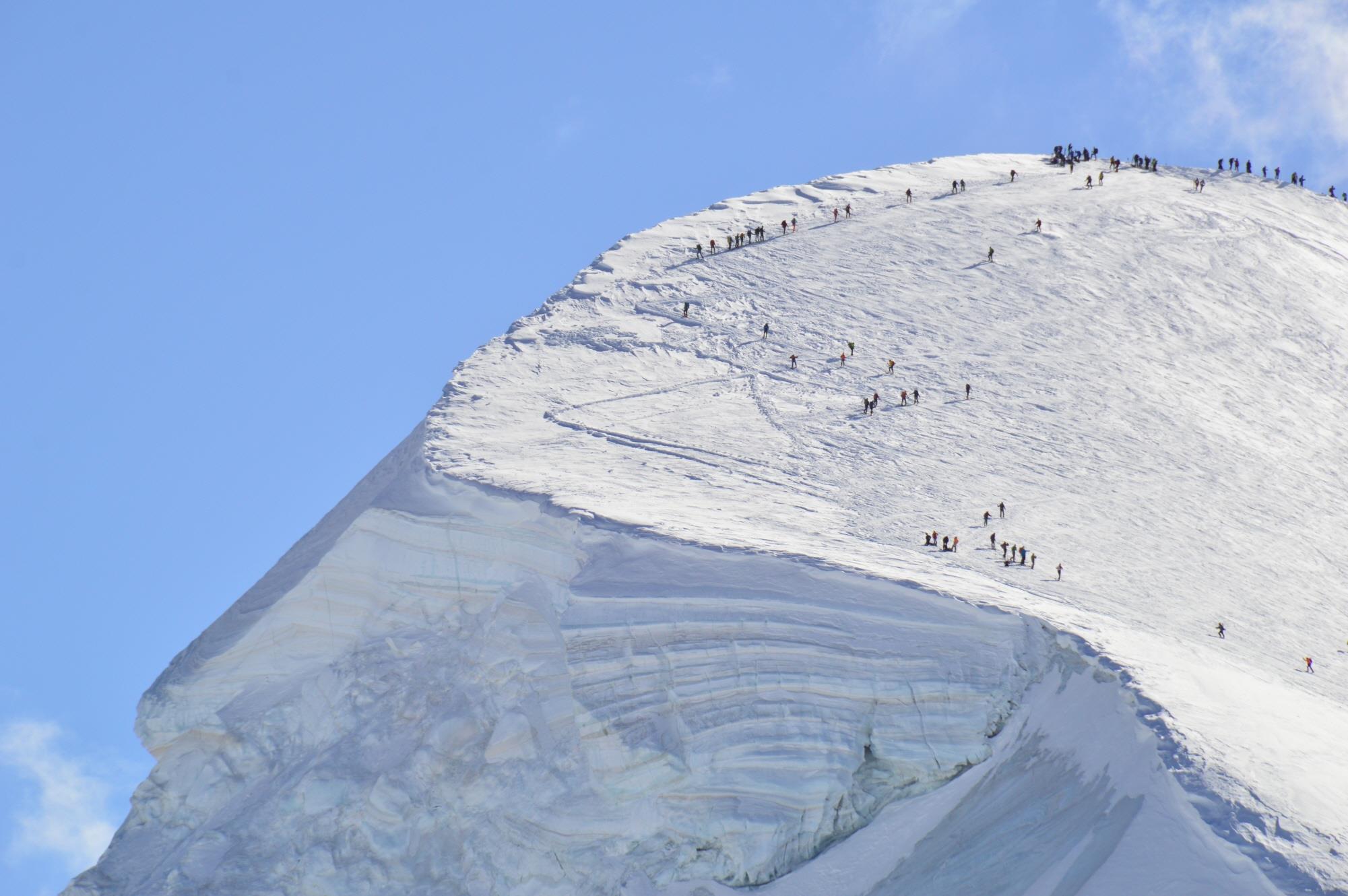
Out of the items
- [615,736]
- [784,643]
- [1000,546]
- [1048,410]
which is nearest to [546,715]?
[615,736]

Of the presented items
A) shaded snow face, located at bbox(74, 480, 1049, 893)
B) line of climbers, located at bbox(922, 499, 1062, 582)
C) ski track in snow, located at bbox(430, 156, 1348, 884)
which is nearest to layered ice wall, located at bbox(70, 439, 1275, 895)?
shaded snow face, located at bbox(74, 480, 1049, 893)

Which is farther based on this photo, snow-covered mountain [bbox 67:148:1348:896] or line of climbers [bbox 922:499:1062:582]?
line of climbers [bbox 922:499:1062:582]

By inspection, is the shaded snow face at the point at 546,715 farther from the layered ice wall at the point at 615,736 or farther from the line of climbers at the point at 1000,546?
the line of climbers at the point at 1000,546

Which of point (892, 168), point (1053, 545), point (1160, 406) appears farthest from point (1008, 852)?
point (892, 168)

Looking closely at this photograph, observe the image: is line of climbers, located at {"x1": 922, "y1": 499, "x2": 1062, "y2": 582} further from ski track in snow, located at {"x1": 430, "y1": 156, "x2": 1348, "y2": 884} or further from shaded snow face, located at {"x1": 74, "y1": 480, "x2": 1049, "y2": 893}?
shaded snow face, located at {"x1": 74, "y1": 480, "x2": 1049, "y2": 893}

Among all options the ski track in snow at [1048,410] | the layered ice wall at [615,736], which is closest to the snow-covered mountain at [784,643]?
the layered ice wall at [615,736]

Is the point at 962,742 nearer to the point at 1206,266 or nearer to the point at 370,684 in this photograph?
Result: the point at 370,684

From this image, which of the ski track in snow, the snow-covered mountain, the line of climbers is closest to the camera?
the snow-covered mountain
